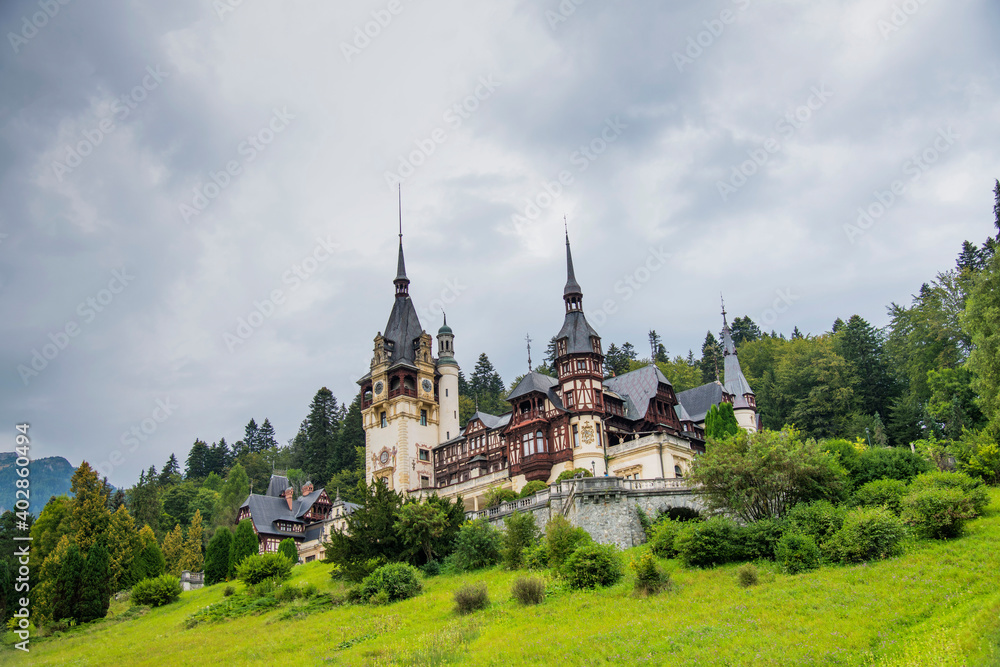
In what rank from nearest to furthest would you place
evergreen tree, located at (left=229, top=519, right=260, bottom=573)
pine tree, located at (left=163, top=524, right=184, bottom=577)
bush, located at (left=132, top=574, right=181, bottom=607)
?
bush, located at (left=132, top=574, right=181, bottom=607), evergreen tree, located at (left=229, top=519, right=260, bottom=573), pine tree, located at (left=163, top=524, right=184, bottom=577)

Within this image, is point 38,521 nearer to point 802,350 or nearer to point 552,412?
point 552,412

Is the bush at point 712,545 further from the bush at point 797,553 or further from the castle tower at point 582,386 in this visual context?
the castle tower at point 582,386

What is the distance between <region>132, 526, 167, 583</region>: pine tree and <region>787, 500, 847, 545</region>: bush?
41.4m

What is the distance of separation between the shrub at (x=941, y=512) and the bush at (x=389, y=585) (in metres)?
19.9

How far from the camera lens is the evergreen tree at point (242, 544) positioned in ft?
174

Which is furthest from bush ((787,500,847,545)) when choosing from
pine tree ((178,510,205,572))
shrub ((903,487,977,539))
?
pine tree ((178,510,205,572))

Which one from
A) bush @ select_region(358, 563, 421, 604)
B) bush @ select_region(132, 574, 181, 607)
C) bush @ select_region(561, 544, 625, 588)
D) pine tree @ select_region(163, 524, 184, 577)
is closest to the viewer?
bush @ select_region(561, 544, 625, 588)

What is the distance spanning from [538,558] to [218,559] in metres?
29.4

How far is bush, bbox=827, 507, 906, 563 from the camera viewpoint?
2700 cm

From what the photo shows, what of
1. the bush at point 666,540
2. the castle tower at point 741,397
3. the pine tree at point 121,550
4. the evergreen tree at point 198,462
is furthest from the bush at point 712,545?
the evergreen tree at point 198,462

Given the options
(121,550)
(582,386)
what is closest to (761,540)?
(582,386)

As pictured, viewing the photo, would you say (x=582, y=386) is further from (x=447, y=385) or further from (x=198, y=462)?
(x=198, y=462)

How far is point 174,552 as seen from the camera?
59562 millimetres

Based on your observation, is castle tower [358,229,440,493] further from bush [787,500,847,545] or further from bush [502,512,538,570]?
bush [787,500,847,545]
